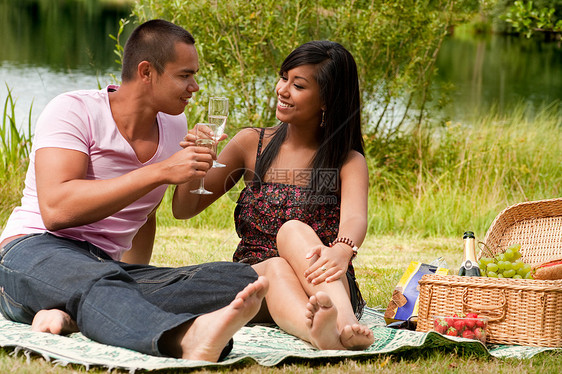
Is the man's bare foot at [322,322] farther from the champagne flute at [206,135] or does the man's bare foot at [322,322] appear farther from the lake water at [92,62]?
the lake water at [92,62]

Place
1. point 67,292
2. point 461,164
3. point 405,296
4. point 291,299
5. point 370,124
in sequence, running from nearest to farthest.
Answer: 1. point 67,292
2. point 291,299
3. point 405,296
4. point 461,164
5. point 370,124

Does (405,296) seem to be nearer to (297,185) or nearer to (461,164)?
(297,185)

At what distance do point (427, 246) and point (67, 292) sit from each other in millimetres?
4445

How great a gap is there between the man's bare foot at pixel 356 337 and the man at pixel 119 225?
522 millimetres

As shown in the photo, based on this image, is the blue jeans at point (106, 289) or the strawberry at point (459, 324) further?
the strawberry at point (459, 324)

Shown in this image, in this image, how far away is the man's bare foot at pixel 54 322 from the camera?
302cm

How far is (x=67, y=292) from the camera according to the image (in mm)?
2969

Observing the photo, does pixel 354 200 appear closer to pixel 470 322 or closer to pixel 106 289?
pixel 470 322

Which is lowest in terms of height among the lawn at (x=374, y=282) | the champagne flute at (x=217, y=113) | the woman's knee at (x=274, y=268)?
the lawn at (x=374, y=282)

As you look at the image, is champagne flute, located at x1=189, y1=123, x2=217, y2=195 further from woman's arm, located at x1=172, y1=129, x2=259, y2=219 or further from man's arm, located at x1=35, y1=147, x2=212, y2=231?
woman's arm, located at x1=172, y1=129, x2=259, y2=219

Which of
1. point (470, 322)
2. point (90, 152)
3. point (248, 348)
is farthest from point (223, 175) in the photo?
point (470, 322)

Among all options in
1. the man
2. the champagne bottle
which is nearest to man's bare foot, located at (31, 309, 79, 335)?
the man

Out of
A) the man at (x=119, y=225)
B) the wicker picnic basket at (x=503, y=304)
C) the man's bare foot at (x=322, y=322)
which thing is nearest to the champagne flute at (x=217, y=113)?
the man at (x=119, y=225)

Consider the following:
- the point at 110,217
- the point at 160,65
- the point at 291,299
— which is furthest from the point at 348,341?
the point at 160,65
